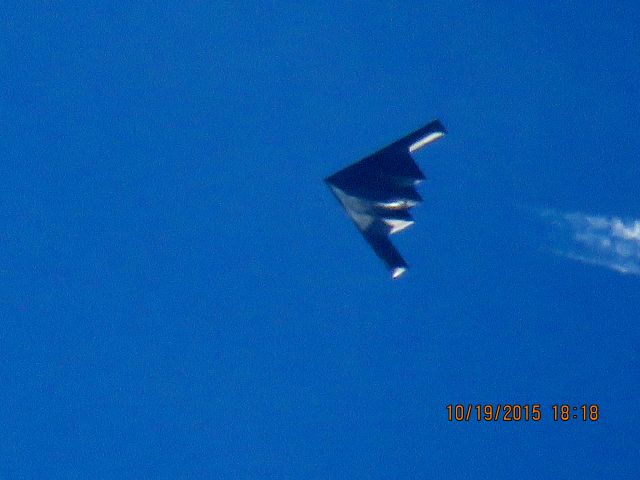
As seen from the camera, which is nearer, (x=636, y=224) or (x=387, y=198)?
(x=387, y=198)

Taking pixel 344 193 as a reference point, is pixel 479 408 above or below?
below

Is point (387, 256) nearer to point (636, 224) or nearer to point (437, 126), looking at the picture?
point (437, 126)

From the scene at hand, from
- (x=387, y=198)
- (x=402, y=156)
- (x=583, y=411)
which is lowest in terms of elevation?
(x=583, y=411)

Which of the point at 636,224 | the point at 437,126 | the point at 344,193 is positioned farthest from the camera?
the point at 636,224

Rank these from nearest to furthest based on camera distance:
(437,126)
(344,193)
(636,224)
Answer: (344,193) < (437,126) < (636,224)

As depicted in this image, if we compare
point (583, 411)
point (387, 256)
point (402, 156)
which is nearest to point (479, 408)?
point (583, 411)

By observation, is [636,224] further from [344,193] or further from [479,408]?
[344,193]

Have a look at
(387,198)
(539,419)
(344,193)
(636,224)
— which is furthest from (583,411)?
(344,193)
